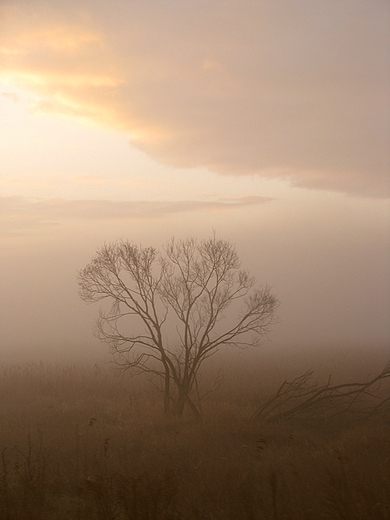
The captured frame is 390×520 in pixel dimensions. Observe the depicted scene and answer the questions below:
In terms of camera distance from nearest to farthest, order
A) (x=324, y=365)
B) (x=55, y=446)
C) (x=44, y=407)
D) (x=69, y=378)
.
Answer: (x=55, y=446)
(x=44, y=407)
(x=69, y=378)
(x=324, y=365)

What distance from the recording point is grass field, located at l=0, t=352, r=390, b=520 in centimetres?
554

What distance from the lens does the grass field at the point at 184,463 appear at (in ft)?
18.2

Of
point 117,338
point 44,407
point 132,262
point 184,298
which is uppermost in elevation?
point 132,262

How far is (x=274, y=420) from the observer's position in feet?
38.7

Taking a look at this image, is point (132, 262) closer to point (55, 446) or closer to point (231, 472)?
point (55, 446)

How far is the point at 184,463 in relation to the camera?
774cm

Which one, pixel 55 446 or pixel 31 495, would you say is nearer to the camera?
pixel 31 495

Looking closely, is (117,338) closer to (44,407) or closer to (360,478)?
(44,407)

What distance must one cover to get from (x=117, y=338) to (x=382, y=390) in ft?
28.8

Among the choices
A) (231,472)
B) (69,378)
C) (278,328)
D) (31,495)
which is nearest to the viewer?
(31,495)

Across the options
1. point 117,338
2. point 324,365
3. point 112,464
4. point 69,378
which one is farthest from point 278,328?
point 112,464

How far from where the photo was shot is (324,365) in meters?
22.5

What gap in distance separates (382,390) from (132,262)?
9.11 metres

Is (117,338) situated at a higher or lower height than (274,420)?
higher
